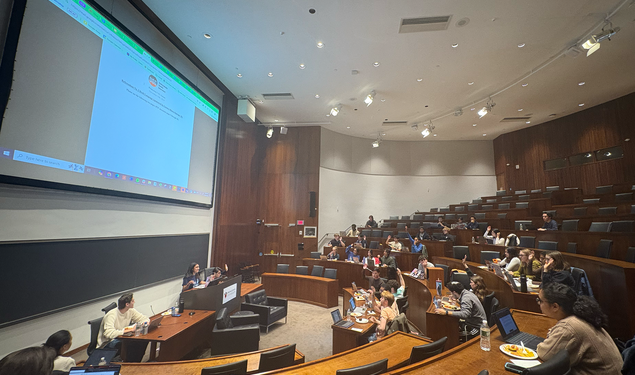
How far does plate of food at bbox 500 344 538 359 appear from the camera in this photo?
1903 mm

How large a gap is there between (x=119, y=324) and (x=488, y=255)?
6776mm

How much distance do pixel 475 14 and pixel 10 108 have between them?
269 inches

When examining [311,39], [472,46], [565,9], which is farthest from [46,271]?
[565,9]

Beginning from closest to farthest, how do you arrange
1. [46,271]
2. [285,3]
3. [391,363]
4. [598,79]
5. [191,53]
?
[391,363], [46,271], [285,3], [191,53], [598,79]

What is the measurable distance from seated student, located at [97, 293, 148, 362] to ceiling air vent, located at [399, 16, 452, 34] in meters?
6.25

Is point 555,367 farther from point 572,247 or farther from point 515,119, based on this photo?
point 515,119

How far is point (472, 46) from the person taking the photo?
5.79m

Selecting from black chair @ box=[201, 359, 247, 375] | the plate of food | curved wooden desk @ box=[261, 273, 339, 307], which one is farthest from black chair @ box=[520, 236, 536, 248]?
black chair @ box=[201, 359, 247, 375]

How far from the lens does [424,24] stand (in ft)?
16.8

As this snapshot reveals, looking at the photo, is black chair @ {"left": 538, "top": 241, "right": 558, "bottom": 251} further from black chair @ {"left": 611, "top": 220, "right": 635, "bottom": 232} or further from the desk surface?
the desk surface

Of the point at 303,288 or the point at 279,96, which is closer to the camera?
the point at 303,288

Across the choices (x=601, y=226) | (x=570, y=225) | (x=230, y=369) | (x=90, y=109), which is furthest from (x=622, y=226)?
(x=90, y=109)

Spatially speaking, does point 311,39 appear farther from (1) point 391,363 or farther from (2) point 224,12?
(1) point 391,363

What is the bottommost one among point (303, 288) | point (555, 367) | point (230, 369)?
point (303, 288)
